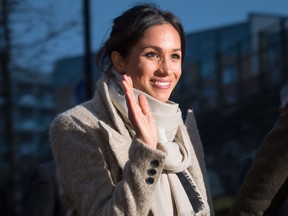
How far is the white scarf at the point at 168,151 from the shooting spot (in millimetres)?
3287

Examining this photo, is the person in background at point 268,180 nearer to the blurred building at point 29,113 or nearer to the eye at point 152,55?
the eye at point 152,55

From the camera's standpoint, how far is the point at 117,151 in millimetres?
3258

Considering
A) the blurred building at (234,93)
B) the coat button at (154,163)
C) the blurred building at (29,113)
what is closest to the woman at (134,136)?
the coat button at (154,163)

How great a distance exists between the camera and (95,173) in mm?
3201

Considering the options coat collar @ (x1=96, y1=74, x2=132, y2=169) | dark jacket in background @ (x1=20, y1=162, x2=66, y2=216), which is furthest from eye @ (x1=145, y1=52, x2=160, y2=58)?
dark jacket in background @ (x1=20, y1=162, x2=66, y2=216)

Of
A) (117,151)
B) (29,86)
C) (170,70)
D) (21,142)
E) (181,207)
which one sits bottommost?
(21,142)

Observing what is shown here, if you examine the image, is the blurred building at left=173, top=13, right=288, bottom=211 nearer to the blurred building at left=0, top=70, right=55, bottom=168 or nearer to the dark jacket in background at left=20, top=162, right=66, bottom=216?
the blurred building at left=0, top=70, right=55, bottom=168

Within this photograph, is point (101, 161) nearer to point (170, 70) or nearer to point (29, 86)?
point (170, 70)

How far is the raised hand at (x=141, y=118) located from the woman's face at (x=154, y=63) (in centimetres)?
20

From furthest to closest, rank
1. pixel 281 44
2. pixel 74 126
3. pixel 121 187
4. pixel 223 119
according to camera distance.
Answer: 1. pixel 223 119
2. pixel 281 44
3. pixel 74 126
4. pixel 121 187

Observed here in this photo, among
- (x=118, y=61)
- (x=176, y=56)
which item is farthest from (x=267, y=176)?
(x=118, y=61)

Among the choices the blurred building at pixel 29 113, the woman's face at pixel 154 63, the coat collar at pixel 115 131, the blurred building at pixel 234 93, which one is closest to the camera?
the coat collar at pixel 115 131

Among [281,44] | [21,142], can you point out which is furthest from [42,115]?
[281,44]

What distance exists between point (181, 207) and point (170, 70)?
0.55 m
